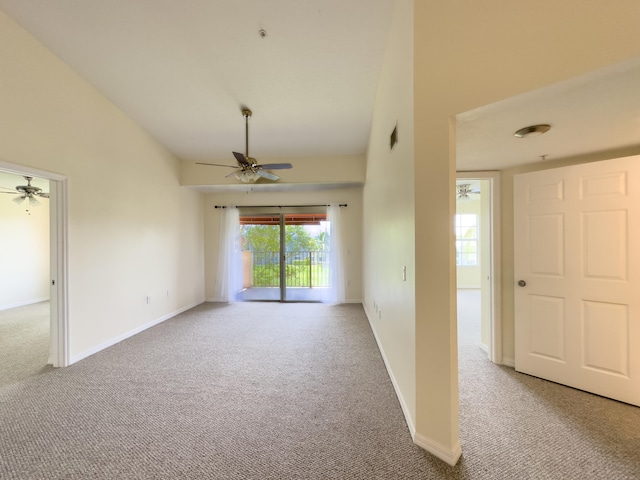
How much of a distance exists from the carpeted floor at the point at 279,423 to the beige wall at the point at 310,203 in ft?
8.02

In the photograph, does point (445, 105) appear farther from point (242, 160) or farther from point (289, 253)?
point (289, 253)

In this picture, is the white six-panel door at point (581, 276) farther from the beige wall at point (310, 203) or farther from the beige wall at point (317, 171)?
the beige wall at point (310, 203)

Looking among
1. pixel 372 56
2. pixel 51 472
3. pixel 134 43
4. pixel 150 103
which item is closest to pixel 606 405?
pixel 372 56

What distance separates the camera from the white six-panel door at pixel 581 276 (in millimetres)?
1852

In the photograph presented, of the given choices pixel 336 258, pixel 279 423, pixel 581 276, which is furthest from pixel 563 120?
pixel 336 258

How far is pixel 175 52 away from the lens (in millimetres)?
2428

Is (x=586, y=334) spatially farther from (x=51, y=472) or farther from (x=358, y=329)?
(x=51, y=472)

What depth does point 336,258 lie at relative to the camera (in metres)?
5.07

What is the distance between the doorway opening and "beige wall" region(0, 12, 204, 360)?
1496 mm

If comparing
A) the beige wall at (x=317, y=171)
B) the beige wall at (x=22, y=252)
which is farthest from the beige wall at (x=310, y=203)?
the beige wall at (x=22, y=252)

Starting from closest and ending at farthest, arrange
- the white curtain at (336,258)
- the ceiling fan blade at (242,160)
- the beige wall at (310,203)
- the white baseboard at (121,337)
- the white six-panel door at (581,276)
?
the white six-panel door at (581,276)
the white baseboard at (121,337)
the ceiling fan blade at (242,160)
the white curtain at (336,258)
the beige wall at (310,203)

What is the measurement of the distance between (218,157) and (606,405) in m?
5.58

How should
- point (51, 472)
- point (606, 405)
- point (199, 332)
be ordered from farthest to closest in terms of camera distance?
point (199, 332) < point (606, 405) < point (51, 472)

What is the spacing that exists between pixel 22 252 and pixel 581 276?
8.96 m
